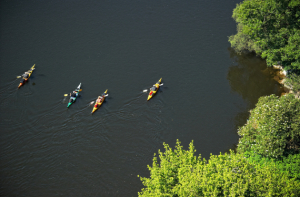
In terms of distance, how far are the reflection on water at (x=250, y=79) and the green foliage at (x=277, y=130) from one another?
817 centimetres

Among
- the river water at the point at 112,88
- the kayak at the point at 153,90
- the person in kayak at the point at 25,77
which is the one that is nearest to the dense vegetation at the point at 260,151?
the river water at the point at 112,88

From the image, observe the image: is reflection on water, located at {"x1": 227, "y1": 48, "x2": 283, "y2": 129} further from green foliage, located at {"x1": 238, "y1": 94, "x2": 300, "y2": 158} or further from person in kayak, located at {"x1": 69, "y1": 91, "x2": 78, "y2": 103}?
person in kayak, located at {"x1": 69, "y1": 91, "x2": 78, "y2": 103}

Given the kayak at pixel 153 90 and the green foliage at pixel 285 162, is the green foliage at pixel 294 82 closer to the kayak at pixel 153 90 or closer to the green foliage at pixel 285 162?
the green foliage at pixel 285 162

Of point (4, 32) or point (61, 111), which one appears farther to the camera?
point (4, 32)

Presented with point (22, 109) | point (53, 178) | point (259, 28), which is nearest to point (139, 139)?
point (53, 178)

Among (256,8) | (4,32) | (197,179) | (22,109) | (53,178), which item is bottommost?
(53,178)

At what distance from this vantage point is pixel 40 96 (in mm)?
42938

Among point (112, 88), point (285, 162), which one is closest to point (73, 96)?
point (112, 88)

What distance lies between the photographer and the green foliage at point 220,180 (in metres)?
21.6

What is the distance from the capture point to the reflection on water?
144 feet

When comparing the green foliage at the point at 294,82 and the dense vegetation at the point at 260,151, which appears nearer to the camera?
the dense vegetation at the point at 260,151

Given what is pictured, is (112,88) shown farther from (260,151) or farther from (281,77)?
(281,77)

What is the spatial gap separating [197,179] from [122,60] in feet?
101

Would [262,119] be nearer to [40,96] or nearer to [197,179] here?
[197,179]
